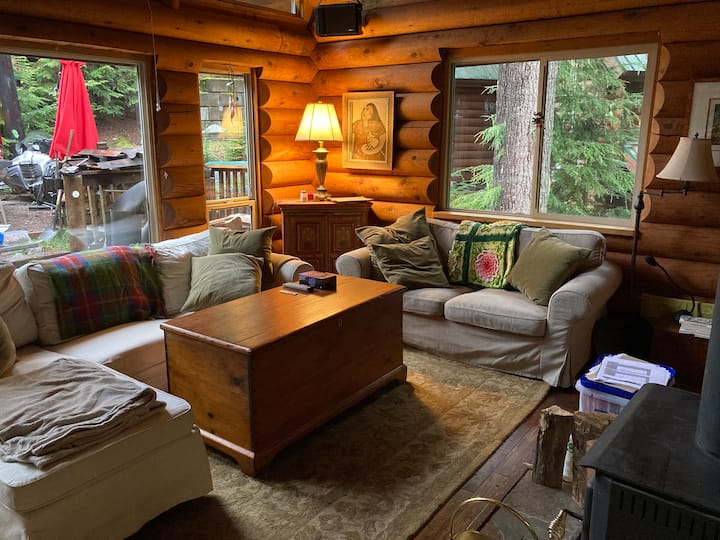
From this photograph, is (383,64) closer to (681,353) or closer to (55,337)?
(681,353)

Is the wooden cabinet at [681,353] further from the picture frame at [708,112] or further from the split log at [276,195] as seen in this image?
the split log at [276,195]

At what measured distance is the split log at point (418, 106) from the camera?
4844 millimetres

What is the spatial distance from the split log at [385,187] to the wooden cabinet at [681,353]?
2097mm

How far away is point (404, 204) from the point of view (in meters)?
5.18

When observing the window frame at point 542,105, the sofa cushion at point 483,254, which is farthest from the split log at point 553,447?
the window frame at point 542,105

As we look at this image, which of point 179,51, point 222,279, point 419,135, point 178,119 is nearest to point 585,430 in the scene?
point 222,279

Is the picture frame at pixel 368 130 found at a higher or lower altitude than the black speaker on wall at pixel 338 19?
lower

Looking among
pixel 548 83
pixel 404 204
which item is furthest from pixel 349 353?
pixel 548 83

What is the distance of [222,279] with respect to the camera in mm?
3570

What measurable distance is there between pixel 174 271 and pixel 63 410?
1.57 metres

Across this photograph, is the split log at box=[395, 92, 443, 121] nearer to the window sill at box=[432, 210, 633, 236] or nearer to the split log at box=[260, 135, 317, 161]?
the window sill at box=[432, 210, 633, 236]

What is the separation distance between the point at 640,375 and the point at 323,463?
148cm

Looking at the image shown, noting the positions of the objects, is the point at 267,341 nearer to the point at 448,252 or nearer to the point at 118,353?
the point at 118,353

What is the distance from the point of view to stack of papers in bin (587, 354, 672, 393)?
2588 mm
